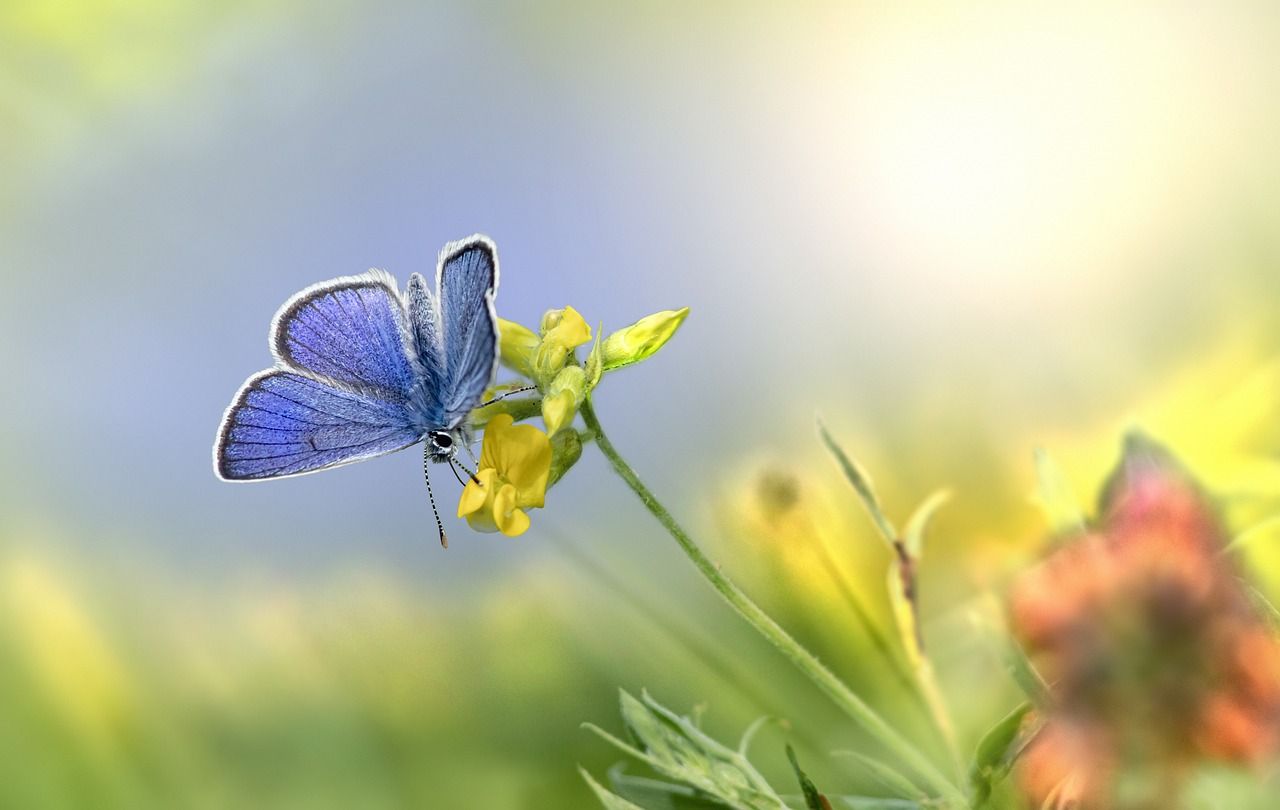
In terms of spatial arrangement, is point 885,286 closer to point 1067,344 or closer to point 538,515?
point 1067,344

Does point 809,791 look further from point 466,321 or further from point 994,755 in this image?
point 466,321

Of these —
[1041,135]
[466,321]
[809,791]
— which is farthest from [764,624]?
[1041,135]

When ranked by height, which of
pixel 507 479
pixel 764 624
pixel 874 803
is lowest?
pixel 874 803

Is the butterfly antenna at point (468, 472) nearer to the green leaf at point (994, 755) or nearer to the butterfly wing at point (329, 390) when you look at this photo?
the butterfly wing at point (329, 390)

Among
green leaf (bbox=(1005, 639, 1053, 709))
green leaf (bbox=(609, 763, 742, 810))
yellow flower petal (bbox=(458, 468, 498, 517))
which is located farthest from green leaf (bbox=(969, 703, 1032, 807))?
yellow flower petal (bbox=(458, 468, 498, 517))

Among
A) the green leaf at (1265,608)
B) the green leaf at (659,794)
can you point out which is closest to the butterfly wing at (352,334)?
the green leaf at (659,794)

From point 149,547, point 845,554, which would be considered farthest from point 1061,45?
→ point 149,547
